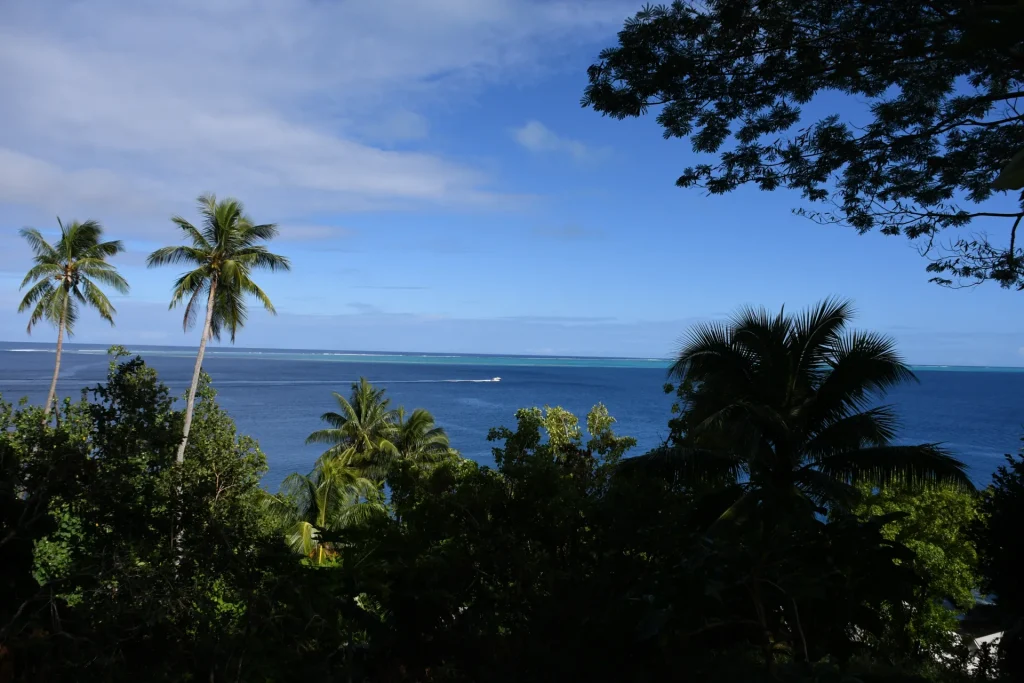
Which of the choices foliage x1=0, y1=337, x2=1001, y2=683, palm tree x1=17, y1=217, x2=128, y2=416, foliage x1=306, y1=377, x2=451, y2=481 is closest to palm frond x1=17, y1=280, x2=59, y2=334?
palm tree x1=17, y1=217, x2=128, y2=416

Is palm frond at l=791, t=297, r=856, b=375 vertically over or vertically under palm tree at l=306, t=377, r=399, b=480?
over

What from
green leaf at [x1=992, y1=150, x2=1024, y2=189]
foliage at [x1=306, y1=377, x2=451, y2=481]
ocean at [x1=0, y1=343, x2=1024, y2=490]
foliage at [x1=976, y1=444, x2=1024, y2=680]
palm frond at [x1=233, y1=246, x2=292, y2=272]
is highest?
palm frond at [x1=233, y1=246, x2=292, y2=272]

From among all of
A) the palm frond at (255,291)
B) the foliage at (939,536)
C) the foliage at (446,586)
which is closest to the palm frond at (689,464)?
the foliage at (446,586)

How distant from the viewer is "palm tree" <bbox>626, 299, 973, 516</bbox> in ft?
28.4

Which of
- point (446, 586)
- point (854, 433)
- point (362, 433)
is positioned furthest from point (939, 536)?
point (362, 433)

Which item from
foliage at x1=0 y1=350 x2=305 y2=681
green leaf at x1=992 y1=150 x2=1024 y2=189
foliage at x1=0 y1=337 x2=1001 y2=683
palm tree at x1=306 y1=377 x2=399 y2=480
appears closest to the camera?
green leaf at x1=992 y1=150 x2=1024 y2=189

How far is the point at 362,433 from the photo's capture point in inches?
1442

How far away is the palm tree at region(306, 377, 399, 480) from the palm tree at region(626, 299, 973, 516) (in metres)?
27.0

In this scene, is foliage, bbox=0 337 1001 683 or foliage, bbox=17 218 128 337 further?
foliage, bbox=17 218 128 337

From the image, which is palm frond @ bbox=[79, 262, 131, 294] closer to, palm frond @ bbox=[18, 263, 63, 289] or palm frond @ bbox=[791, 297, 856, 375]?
palm frond @ bbox=[18, 263, 63, 289]

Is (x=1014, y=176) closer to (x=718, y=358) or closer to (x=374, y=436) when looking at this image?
(x=718, y=358)

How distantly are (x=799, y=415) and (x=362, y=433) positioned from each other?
98.8ft

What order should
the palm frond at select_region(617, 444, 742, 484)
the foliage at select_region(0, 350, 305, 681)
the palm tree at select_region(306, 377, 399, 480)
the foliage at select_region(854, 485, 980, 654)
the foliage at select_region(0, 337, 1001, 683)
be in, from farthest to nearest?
the palm tree at select_region(306, 377, 399, 480) < the foliage at select_region(854, 485, 980, 654) < the palm frond at select_region(617, 444, 742, 484) < the foliage at select_region(0, 350, 305, 681) < the foliage at select_region(0, 337, 1001, 683)

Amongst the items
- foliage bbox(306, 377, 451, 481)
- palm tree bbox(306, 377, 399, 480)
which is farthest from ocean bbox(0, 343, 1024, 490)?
foliage bbox(306, 377, 451, 481)
